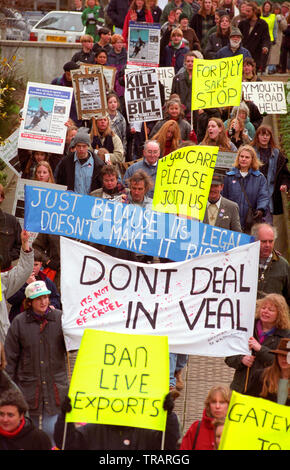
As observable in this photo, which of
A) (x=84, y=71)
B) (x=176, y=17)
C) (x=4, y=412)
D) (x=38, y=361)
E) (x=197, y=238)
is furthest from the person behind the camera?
(x=176, y=17)

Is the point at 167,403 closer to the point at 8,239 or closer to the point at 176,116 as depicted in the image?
the point at 8,239

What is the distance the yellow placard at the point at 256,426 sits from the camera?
6.68 m

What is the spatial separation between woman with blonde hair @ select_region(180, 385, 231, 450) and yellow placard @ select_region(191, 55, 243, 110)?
23.3 ft

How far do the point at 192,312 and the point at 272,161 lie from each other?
475 centimetres

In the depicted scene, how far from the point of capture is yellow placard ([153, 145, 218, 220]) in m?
9.77

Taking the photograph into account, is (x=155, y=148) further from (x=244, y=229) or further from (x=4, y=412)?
(x=4, y=412)

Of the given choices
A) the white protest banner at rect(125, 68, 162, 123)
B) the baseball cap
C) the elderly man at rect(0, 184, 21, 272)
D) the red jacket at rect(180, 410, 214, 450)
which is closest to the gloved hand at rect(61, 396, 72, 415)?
the red jacket at rect(180, 410, 214, 450)

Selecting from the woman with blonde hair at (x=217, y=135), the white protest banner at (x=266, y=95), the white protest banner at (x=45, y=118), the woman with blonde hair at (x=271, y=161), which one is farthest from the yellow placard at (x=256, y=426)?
the white protest banner at (x=266, y=95)

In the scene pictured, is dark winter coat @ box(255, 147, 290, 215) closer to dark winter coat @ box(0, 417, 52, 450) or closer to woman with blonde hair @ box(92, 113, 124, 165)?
woman with blonde hair @ box(92, 113, 124, 165)

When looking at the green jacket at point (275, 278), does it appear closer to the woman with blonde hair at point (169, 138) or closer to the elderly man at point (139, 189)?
the elderly man at point (139, 189)

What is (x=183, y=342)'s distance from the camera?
8.16m

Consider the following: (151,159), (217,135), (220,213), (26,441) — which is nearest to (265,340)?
(26,441)

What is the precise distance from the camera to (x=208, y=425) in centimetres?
704

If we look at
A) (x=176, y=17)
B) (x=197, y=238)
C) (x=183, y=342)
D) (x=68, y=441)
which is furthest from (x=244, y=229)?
(x=176, y=17)
